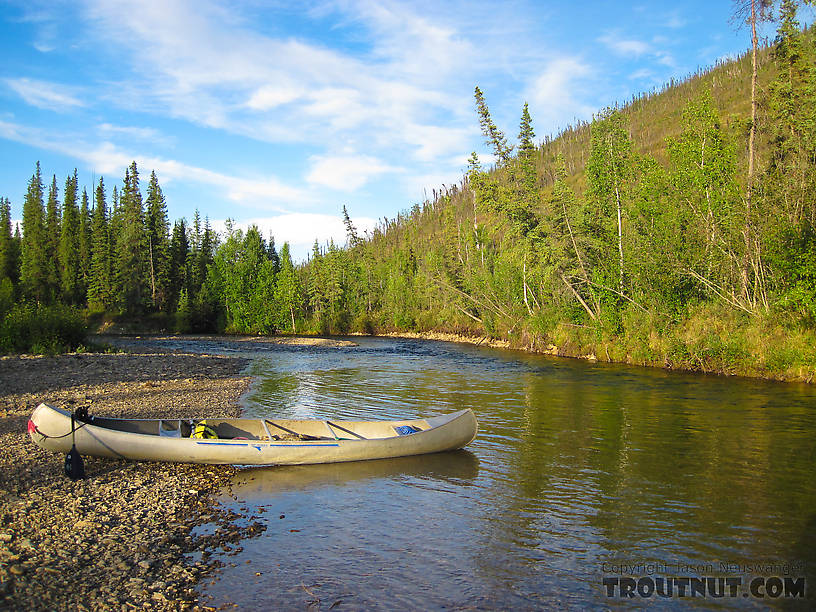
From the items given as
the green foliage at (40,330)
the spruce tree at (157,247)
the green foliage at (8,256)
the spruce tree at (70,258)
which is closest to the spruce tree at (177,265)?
the spruce tree at (157,247)

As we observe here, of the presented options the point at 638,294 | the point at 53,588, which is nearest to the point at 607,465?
the point at 53,588

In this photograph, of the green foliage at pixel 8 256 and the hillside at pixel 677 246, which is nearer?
the hillside at pixel 677 246

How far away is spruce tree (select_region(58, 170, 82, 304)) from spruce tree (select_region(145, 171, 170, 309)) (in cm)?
1110

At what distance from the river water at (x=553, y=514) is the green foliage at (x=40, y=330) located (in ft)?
58.2

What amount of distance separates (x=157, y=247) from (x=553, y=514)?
73.3 m

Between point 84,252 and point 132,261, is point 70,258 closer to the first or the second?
point 84,252

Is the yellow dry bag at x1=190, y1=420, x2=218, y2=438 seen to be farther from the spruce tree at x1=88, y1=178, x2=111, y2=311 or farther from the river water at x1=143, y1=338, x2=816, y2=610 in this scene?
the spruce tree at x1=88, y1=178, x2=111, y2=311

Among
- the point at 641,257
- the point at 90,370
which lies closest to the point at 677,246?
the point at 641,257

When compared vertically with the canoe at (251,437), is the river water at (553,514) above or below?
below

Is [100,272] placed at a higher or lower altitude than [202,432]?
higher

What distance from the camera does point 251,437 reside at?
12703 millimetres

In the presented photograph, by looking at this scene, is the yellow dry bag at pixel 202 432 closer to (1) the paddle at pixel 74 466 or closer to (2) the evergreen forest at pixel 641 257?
(1) the paddle at pixel 74 466

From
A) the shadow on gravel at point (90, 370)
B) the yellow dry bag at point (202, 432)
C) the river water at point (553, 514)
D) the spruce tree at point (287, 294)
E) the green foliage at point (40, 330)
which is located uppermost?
the spruce tree at point (287, 294)

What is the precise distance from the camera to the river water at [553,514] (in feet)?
22.3
